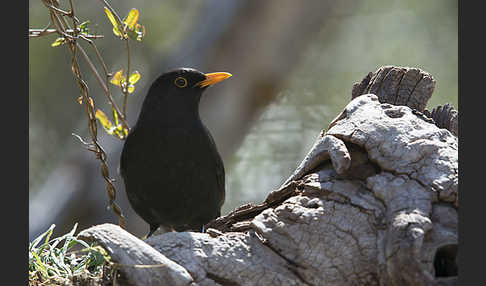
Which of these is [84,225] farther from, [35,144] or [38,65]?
[38,65]

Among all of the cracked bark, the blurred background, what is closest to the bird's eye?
the cracked bark

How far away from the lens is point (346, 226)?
2.75 m

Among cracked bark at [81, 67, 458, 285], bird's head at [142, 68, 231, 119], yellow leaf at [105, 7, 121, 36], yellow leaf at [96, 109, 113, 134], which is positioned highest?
yellow leaf at [105, 7, 121, 36]

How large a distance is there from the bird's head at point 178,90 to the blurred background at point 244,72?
289 cm

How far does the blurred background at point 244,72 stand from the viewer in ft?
24.0

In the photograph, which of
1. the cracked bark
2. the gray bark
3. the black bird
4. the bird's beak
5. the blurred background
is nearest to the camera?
the cracked bark

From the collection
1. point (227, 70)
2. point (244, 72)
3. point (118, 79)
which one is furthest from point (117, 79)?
point (244, 72)

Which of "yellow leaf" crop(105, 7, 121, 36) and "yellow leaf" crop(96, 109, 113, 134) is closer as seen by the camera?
"yellow leaf" crop(105, 7, 121, 36)

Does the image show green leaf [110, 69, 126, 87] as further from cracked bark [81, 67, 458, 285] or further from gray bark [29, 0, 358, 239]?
gray bark [29, 0, 358, 239]

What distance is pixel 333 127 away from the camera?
316cm

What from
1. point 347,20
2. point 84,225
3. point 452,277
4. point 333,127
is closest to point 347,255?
point 452,277

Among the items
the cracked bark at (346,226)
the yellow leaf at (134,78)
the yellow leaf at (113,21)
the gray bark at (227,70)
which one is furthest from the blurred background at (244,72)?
the cracked bark at (346,226)

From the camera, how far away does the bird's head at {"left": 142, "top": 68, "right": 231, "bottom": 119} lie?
417 centimetres

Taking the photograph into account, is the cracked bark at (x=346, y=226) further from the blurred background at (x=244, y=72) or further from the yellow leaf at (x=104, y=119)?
the blurred background at (x=244, y=72)
